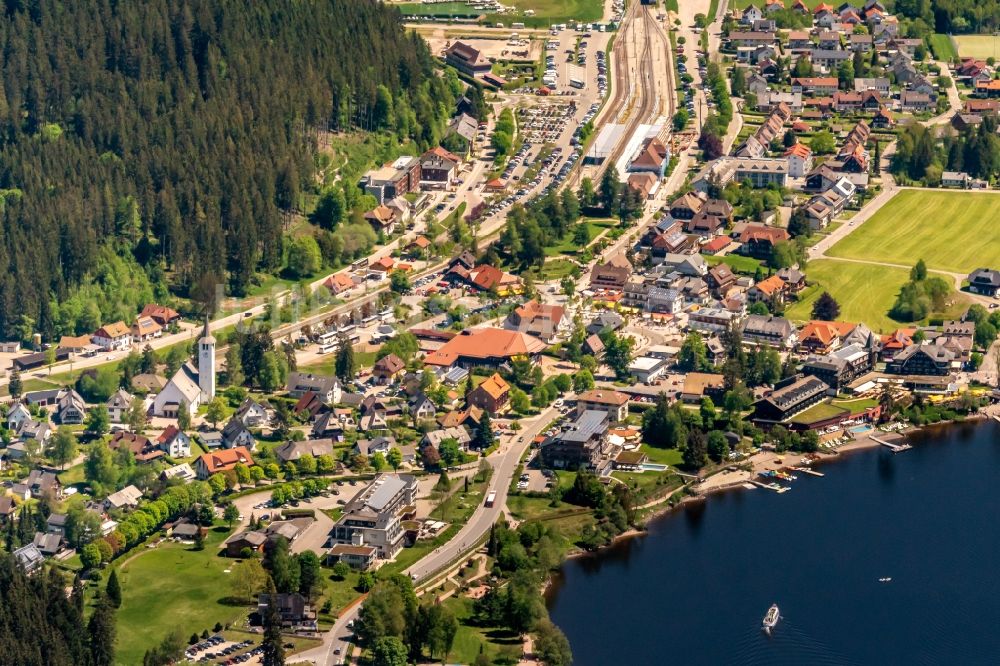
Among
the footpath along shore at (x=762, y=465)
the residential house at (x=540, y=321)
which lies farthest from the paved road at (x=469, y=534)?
the residential house at (x=540, y=321)

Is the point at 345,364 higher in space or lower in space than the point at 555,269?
lower

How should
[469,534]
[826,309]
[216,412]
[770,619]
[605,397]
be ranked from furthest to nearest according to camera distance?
[826,309], [605,397], [216,412], [469,534], [770,619]

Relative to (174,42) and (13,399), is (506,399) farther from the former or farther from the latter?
(174,42)

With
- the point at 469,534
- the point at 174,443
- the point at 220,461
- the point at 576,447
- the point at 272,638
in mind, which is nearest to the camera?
the point at 272,638

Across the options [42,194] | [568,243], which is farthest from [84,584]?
[568,243]

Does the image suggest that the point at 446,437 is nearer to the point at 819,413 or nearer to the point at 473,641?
the point at 819,413

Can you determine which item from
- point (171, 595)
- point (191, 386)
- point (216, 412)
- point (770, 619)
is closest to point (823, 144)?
point (191, 386)
